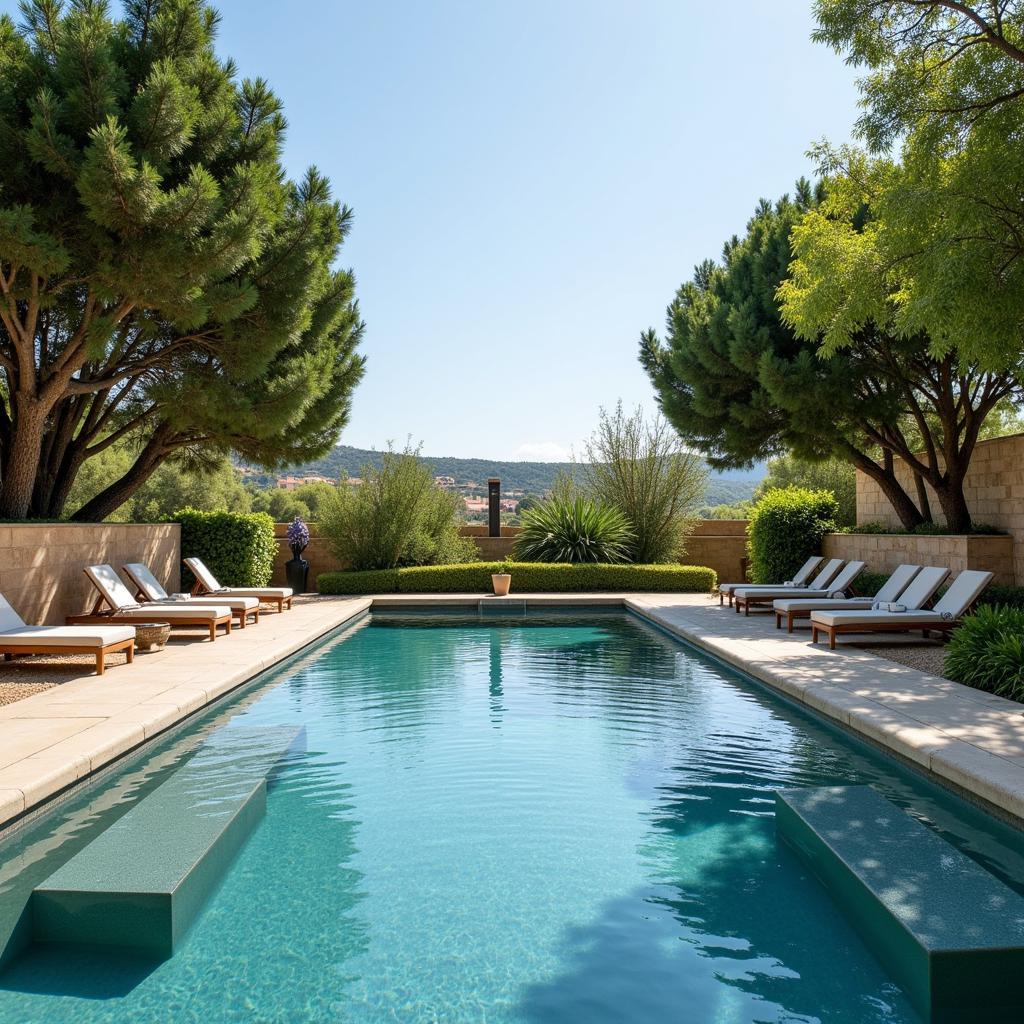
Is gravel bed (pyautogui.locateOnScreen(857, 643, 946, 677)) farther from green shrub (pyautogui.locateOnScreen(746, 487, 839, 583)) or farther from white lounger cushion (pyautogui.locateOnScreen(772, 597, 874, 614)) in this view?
green shrub (pyautogui.locateOnScreen(746, 487, 839, 583))

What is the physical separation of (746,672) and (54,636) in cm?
606

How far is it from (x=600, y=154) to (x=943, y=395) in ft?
20.2

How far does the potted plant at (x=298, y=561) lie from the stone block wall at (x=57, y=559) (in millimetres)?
4229

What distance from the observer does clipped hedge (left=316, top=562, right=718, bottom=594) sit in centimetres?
1561

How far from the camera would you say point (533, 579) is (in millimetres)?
15625

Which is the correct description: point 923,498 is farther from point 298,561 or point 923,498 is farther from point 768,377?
point 298,561

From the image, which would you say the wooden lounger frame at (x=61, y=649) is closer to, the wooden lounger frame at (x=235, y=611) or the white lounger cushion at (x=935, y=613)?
the wooden lounger frame at (x=235, y=611)

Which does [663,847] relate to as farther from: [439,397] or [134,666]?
[439,397]

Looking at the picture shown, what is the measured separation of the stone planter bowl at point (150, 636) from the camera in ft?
28.2

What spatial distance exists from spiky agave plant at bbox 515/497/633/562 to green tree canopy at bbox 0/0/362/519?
566cm

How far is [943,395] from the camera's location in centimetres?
1232

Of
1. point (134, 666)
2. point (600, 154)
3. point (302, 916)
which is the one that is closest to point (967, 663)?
point (302, 916)

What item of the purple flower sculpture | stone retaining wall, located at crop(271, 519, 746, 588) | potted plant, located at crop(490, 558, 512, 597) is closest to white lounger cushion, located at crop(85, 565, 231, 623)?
potted plant, located at crop(490, 558, 512, 597)

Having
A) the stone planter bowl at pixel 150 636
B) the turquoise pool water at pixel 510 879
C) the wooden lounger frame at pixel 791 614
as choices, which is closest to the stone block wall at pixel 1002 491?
the wooden lounger frame at pixel 791 614
